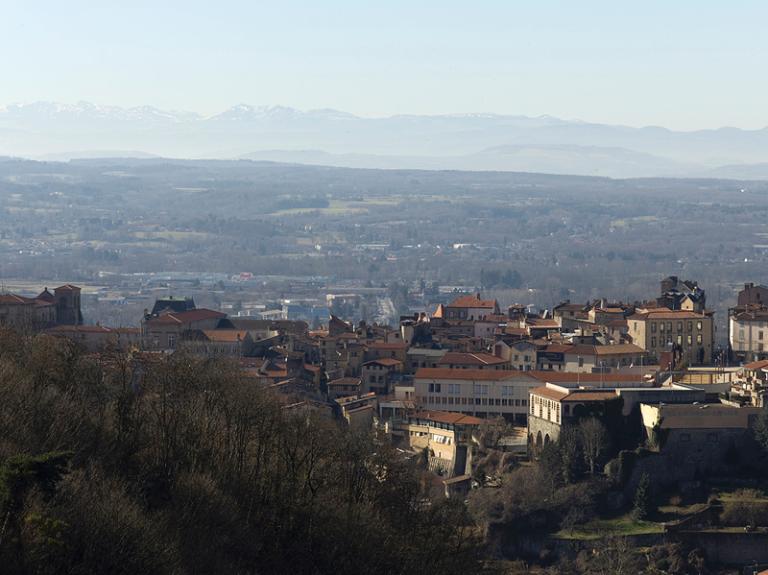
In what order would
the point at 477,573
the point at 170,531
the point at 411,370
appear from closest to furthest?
1. the point at 170,531
2. the point at 477,573
3. the point at 411,370

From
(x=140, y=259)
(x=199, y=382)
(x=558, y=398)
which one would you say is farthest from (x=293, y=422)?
(x=140, y=259)

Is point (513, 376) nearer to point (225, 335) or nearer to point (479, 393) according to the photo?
point (479, 393)

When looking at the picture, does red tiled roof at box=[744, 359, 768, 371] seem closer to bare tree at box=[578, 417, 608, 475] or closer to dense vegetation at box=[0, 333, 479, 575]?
bare tree at box=[578, 417, 608, 475]

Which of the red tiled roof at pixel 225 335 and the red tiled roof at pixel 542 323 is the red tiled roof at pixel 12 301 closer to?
the red tiled roof at pixel 225 335

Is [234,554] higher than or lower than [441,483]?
higher

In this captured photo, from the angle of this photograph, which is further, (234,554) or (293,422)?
(293,422)

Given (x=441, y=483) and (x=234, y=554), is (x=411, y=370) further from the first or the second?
(x=234, y=554)

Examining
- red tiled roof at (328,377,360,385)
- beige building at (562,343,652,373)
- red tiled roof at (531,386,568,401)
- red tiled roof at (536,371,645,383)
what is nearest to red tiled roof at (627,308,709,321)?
beige building at (562,343,652,373)

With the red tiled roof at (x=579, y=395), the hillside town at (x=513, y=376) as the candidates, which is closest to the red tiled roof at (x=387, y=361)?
the hillside town at (x=513, y=376)
